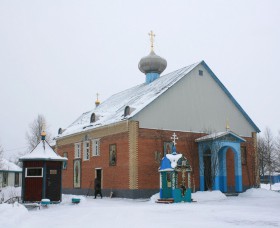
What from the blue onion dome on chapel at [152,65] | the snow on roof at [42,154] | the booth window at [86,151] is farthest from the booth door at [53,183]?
the blue onion dome on chapel at [152,65]

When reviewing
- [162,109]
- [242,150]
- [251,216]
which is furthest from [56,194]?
[242,150]

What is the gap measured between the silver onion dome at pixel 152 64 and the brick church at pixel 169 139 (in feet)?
12.7

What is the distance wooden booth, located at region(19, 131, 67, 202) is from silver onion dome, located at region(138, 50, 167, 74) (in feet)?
50.4

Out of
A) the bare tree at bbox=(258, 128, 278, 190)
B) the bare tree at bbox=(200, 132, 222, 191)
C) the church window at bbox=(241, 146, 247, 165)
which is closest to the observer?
the bare tree at bbox=(200, 132, 222, 191)

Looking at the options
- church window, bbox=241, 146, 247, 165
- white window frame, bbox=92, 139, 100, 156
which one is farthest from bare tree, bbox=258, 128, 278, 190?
white window frame, bbox=92, 139, 100, 156

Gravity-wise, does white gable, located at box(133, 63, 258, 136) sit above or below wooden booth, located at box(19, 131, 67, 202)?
above

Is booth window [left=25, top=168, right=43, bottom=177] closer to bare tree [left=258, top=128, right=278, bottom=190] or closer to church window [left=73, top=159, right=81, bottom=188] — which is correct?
church window [left=73, top=159, right=81, bottom=188]

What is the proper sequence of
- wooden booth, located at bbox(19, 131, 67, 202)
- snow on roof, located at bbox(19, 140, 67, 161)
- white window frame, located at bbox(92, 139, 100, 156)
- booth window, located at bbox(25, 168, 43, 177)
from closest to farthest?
wooden booth, located at bbox(19, 131, 67, 202), snow on roof, located at bbox(19, 140, 67, 161), booth window, located at bbox(25, 168, 43, 177), white window frame, located at bbox(92, 139, 100, 156)

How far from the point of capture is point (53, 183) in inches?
831

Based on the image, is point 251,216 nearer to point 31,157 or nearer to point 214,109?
point 31,157

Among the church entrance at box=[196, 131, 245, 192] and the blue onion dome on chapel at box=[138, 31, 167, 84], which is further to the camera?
the blue onion dome on chapel at box=[138, 31, 167, 84]

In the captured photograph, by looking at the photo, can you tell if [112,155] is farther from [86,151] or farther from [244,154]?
[244,154]

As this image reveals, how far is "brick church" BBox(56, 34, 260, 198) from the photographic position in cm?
2519

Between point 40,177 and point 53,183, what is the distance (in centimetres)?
82
